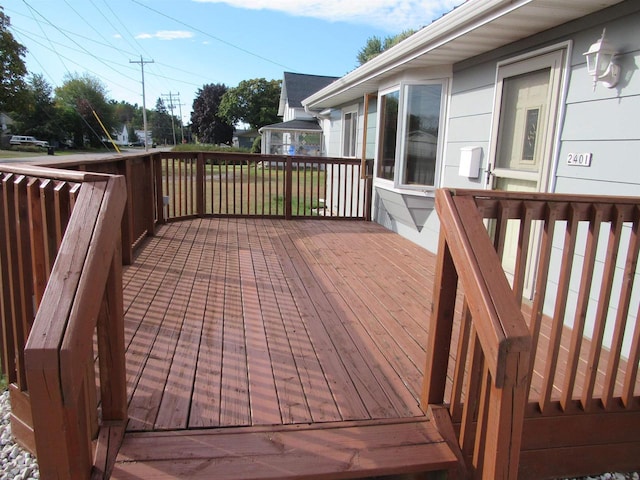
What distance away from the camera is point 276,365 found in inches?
92.2

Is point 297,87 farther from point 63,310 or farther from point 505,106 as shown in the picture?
point 63,310

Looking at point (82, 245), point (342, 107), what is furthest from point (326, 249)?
point (342, 107)

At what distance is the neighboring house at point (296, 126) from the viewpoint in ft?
66.4

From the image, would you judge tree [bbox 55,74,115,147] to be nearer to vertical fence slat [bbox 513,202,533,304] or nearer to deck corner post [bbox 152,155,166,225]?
deck corner post [bbox 152,155,166,225]

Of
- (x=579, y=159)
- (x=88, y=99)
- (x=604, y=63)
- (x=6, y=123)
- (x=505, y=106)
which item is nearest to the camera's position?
(x=604, y=63)

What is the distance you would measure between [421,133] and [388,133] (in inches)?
29.0

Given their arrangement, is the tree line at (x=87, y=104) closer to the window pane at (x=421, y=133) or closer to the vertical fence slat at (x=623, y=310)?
the window pane at (x=421, y=133)

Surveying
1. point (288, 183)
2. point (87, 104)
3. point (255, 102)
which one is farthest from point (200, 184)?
point (87, 104)

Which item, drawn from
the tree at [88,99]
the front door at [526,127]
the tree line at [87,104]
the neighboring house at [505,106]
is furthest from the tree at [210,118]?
the front door at [526,127]

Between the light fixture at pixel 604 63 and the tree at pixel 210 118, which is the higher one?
the tree at pixel 210 118

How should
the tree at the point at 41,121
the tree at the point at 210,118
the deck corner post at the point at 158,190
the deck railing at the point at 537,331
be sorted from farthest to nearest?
the tree at the point at 210,118 < the tree at the point at 41,121 < the deck corner post at the point at 158,190 < the deck railing at the point at 537,331

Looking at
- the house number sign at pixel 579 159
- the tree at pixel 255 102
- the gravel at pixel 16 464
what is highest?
the tree at pixel 255 102

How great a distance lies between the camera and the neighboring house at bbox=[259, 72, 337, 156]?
20.2 metres

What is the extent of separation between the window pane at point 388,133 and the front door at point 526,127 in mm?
1800
